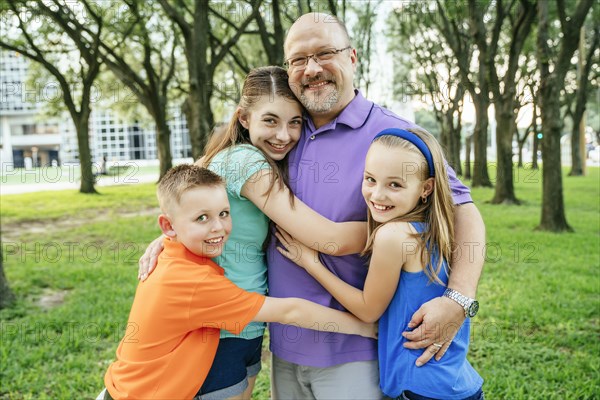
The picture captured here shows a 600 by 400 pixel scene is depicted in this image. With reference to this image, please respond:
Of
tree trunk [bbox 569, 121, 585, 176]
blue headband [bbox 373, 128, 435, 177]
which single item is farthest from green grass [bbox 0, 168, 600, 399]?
tree trunk [bbox 569, 121, 585, 176]

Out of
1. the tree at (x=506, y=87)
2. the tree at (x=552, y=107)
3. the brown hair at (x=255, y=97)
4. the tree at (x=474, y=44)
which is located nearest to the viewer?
the brown hair at (x=255, y=97)

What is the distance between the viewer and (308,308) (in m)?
2.13

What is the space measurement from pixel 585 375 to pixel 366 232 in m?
3.21

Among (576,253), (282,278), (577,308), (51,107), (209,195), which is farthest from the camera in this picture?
(51,107)

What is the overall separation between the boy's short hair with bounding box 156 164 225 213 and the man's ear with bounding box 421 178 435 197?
0.81 metres

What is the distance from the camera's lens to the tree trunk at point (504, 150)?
13.9 metres

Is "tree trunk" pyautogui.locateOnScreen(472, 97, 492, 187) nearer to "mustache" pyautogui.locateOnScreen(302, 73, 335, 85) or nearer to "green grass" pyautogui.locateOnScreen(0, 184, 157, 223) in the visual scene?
"green grass" pyautogui.locateOnScreen(0, 184, 157, 223)

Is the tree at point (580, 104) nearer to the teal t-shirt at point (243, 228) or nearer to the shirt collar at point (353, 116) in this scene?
the shirt collar at point (353, 116)

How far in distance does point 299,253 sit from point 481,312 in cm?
434

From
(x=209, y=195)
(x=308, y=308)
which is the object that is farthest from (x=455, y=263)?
(x=209, y=195)

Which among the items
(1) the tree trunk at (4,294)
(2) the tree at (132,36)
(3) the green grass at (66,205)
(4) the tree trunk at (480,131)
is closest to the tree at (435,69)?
(4) the tree trunk at (480,131)

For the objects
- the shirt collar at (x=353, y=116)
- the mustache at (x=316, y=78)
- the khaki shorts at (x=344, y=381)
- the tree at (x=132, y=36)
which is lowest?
the khaki shorts at (x=344, y=381)

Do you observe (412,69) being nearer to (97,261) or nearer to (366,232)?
(97,261)

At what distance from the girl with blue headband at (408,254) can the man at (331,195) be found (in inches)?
4.7
